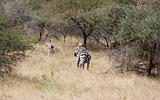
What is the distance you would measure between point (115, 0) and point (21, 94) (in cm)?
2505

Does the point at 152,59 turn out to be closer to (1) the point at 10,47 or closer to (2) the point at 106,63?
(2) the point at 106,63

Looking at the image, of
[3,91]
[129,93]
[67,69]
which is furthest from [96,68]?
[3,91]

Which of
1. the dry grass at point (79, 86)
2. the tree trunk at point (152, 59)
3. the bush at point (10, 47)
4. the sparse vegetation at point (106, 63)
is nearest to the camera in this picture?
the dry grass at point (79, 86)

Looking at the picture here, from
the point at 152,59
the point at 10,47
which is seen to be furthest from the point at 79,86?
the point at 152,59

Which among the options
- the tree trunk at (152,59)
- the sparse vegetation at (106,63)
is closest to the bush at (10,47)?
the sparse vegetation at (106,63)

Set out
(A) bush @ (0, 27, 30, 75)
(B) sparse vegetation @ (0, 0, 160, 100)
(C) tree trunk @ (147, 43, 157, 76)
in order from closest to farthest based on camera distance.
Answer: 1. (B) sparse vegetation @ (0, 0, 160, 100)
2. (A) bush @ (0, 27, 30, 75)
3. (C) tree trunk @ (147, 43, 157, 76)

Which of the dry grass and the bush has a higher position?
the bush

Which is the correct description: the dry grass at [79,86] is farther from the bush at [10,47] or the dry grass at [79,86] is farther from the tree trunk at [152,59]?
the tree trunk at [152,59]

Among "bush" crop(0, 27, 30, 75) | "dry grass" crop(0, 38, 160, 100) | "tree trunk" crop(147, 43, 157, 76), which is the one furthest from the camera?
"tree trunk" crop(147, 43, 157, 76)

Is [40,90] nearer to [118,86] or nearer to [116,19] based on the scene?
[118,86]

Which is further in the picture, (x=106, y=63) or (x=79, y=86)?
(x=106, y=63)

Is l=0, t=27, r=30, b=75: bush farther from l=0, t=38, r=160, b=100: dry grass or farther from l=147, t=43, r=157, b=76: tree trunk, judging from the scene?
l=147, t=43, r=157, b=76: tree trunk

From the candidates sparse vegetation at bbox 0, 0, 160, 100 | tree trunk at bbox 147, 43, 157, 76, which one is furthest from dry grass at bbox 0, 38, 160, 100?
tree trunk at bbox 147, 43, 157, 76

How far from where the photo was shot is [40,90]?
14.7m
